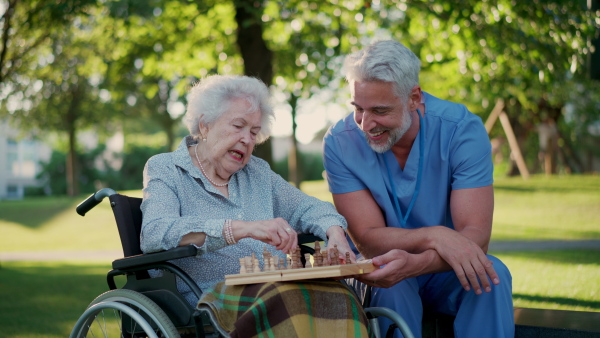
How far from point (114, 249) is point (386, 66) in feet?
39.3

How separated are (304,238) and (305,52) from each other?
7.52 m

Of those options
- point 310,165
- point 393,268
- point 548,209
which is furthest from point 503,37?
point 310,165

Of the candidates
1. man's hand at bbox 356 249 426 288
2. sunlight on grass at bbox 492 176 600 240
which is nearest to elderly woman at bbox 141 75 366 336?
man's hand at bbox 356 249 426 288

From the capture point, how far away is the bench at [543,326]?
11.6ft

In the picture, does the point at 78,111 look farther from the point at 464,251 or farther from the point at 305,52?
the point at 464,251

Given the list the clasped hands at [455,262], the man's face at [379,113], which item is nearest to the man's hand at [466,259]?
the clasped hands at [455,262]

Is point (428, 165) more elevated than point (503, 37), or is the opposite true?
point (503, 37)

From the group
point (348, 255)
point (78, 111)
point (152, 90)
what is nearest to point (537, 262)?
point (348, 255)

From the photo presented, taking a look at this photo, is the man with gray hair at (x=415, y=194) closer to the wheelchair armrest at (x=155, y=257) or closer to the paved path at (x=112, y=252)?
the wheelchair armrest at (x=155, y=257)

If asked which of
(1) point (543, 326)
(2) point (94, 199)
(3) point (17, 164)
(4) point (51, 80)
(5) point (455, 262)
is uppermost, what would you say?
(3) point (17, 164)

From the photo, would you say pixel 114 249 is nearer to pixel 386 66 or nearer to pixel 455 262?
pixel 386 66

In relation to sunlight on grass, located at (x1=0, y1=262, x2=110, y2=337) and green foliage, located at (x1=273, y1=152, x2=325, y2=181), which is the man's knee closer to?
sunlight on grass, located at (x1=0, y1=262, x2=110, y2=337)

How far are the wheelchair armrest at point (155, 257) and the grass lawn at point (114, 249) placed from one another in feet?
9.02

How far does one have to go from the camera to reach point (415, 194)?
3439mm
